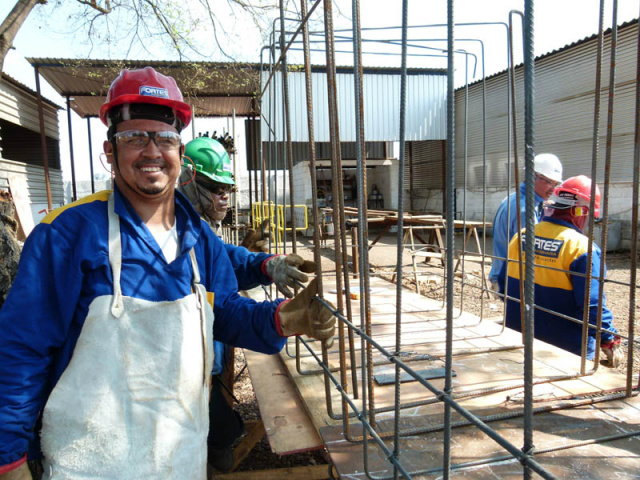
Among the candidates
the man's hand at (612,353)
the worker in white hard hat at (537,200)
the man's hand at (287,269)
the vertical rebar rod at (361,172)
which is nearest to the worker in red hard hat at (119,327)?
the vertical rebar rod at (361,172)

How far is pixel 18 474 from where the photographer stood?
1279 mm

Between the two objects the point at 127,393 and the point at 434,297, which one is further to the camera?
the point at 434,297

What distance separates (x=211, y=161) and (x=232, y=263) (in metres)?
0.84

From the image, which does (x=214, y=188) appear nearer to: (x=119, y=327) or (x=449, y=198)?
(x=119, y=327)

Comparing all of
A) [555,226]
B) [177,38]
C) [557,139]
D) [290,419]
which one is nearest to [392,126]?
[557,139]

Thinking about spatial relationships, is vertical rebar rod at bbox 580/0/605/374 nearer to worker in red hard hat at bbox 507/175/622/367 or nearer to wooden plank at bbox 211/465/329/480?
worker in red hard hat at bbox 507/175/622/367

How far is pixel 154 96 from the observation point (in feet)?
5.17

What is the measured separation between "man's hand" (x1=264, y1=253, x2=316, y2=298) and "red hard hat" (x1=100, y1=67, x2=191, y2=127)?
37.3 inches

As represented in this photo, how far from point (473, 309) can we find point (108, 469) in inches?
235

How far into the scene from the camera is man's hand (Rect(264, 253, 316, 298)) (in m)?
2.25

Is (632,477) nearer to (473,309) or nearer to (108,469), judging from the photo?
(108,469)

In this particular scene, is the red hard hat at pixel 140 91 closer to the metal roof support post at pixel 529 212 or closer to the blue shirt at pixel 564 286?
the metal roof support post at pixel 529 212

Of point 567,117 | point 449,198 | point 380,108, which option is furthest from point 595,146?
point 567,117

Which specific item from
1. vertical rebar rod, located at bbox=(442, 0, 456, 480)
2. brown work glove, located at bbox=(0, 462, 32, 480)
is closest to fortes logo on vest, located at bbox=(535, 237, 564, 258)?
vertical rebar rod, located at bbox=(442, 0, 456, 480)
